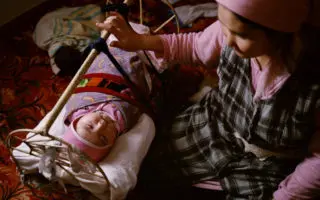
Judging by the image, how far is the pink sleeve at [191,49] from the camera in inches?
35.0

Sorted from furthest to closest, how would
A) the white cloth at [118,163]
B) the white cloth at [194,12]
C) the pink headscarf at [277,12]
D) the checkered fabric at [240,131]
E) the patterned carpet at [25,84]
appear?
the white cloth at [194,12]
the patterned carpet at [25,84]
the white cloth at [118,163]
the checkered fabric at [240,131]
the pink headscarf at [277,12]

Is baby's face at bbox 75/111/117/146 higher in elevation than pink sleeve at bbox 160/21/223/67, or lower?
lower

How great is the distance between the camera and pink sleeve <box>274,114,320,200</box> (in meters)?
0.75

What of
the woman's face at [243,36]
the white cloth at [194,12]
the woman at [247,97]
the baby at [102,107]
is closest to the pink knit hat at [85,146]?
the baby at [102,107]

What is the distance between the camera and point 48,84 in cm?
145

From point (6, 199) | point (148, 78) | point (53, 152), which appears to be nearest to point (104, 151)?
point (53, 152)

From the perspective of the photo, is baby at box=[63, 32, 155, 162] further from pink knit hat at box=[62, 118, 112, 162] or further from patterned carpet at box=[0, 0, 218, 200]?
patterned carpet at box=[0, 0, 218, 200]

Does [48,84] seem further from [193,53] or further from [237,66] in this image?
[237,66]

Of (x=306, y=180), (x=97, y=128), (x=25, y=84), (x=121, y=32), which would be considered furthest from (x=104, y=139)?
(x=25, y=84)

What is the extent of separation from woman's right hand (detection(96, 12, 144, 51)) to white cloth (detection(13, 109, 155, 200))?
27cm

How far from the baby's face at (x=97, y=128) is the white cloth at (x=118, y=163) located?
0.13ft

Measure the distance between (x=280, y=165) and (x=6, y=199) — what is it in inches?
35.9

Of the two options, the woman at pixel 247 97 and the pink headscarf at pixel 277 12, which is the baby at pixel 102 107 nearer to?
the woman at pixel 247 97

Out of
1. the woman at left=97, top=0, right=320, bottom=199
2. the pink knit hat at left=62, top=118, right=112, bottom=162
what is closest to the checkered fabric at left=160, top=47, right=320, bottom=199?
the woman at left=97, top=0, right=320, bottom=199
